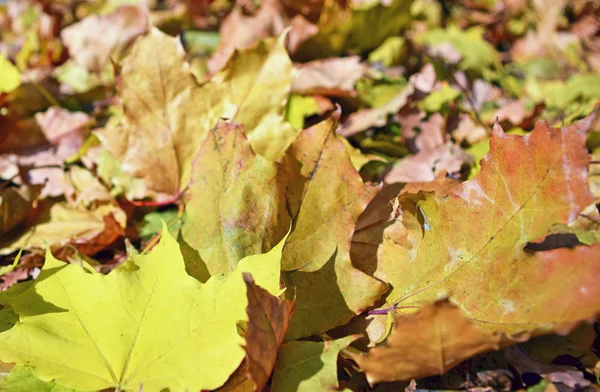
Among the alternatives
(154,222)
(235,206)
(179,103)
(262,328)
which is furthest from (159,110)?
(262,328)

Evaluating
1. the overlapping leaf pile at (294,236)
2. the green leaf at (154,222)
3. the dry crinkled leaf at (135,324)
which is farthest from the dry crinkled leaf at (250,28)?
the dry crinkled leaf at (135,324)

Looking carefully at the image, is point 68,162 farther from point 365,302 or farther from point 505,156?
point 505,156

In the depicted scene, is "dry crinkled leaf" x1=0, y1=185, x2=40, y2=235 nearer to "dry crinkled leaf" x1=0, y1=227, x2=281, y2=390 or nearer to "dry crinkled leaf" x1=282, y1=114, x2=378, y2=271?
"dry crinkled leaf" x1=0, y1=227, x2=281, y2=390

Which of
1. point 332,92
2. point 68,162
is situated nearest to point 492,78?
point 332,92

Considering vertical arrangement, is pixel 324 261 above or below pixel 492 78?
above

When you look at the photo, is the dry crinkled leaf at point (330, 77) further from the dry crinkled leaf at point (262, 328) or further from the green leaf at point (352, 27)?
the dry crinkled leaf at point (262, 328)

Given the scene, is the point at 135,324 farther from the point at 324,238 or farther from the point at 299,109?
the point at 299,109
